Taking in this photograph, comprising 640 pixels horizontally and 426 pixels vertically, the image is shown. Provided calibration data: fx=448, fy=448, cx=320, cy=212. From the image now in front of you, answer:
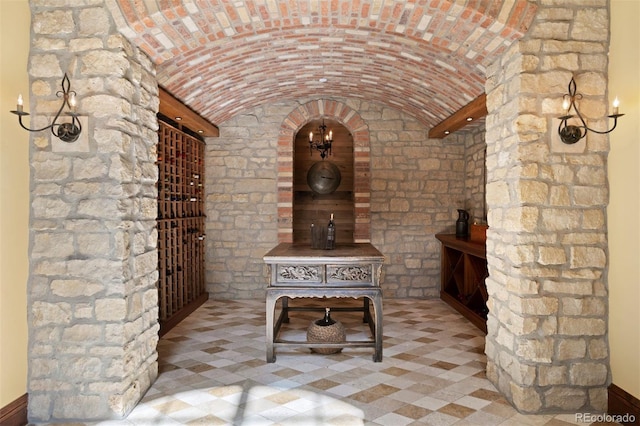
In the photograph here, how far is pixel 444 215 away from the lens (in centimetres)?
650

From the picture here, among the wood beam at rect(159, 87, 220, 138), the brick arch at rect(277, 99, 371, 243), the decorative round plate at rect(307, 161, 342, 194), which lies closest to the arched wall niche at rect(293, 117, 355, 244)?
the decorative round plate at rect(307, 161, 342, 194)

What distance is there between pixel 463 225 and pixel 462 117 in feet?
5.54

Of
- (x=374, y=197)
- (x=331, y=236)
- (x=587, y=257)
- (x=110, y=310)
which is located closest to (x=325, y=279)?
(x=331, y=236)

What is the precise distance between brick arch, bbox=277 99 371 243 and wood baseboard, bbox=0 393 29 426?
3898 millimetres

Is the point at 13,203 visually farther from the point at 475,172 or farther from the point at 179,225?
the point at 475,172

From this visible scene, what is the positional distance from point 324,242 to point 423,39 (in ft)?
6.42

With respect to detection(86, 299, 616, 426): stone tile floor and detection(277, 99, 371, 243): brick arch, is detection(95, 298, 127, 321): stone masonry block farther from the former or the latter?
detection(277, 99, 371, 243): brick arch

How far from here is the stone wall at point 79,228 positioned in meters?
2.77

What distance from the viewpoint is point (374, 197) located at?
6.45m

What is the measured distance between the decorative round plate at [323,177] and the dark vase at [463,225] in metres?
1.90

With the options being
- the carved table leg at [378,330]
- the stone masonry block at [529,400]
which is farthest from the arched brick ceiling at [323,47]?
the stone masonry block at [529,400]

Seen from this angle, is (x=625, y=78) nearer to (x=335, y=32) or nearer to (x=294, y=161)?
(x=335, y=32)

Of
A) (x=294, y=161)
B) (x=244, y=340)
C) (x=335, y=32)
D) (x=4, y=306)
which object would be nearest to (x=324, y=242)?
(x=244, y=340)

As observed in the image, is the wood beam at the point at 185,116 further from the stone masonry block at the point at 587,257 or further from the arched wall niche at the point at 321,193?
the stone masonry block at the point at 587,257
